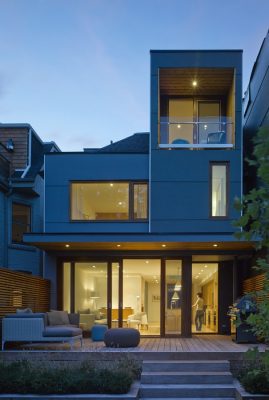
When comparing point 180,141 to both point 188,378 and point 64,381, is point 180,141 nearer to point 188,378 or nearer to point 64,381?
point 188,378

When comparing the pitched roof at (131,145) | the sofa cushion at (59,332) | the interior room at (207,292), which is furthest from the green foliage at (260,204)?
the pitched roof at (131,145)

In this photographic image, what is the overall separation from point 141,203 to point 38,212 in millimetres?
4530

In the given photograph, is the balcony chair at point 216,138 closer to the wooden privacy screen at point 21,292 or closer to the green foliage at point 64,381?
the wooden privacy screen at point 21,292

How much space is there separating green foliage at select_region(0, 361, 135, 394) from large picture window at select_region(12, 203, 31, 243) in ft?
25.9

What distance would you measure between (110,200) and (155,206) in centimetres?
133

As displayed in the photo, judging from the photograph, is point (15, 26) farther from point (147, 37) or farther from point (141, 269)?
point (141, 269)

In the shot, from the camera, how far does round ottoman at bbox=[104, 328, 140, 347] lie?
473 inches

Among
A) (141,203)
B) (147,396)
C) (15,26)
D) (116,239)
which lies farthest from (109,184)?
(147,396)

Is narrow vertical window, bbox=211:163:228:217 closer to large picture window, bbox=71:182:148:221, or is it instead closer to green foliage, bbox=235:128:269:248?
large picture window, bbox=71:182:148:221

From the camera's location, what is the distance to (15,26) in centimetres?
1508

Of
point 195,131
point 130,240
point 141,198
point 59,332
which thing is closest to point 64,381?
point 59,332

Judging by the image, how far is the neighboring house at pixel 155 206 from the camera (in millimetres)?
14914

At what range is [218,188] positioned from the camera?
1499 centimetres

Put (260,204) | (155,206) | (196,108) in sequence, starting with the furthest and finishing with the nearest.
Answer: (196,108), (155,206), (260,204)
